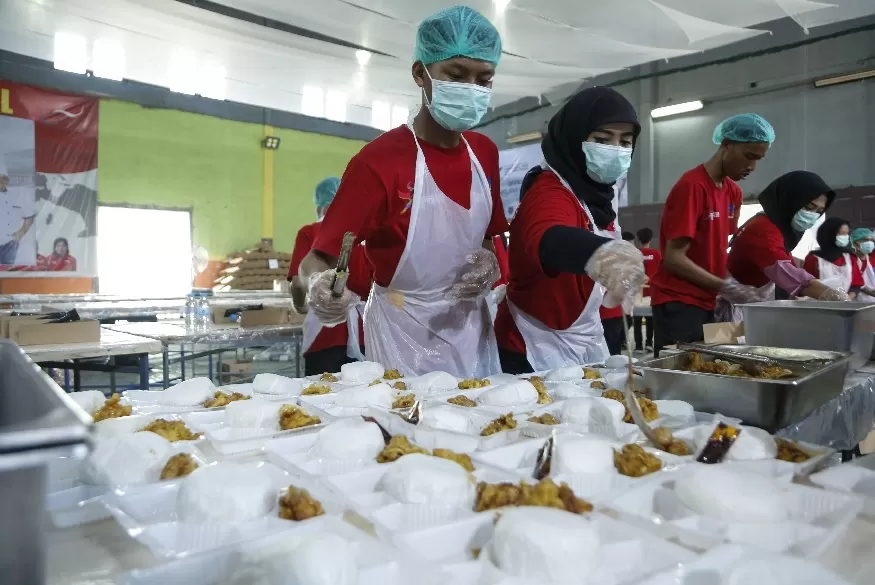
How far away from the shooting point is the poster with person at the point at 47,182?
7453 millimetres

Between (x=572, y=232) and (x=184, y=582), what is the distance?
1.32 m

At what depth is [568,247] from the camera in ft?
5.43

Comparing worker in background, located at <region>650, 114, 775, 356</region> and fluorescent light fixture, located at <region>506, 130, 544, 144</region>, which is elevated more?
fluorescent light fixture, located at <region>506, 130, 544, 144</region>

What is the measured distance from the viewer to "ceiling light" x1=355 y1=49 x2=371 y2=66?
15.2ft

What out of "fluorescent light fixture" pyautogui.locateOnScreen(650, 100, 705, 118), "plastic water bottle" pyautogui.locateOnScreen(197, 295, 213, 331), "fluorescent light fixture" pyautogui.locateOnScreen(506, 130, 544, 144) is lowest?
"plastic water bottle" pyautogui.locateOnScreen(197, 295, 213, 331)

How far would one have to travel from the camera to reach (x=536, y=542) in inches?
25.7

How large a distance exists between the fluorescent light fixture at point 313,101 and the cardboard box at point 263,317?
2589mm

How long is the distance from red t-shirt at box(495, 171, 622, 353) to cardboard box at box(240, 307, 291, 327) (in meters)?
2.37

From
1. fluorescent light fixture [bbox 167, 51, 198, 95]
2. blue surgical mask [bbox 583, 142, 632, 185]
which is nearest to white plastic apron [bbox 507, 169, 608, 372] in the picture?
blue surgical mask [bbox 583, 142, 632, 185]

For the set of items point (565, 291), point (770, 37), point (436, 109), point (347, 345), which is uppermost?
point (770, 37)

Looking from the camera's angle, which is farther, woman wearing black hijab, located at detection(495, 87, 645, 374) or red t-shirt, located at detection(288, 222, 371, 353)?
red t-shirt, located at detection(288, 222, 371, 353)

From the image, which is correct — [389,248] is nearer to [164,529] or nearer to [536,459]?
[536,459]

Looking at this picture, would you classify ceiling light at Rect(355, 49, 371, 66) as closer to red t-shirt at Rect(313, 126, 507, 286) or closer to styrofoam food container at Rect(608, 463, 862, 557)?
red t-shirt at Rect(313, 126, 507, 286)

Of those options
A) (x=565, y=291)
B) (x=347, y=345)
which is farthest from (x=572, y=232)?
(x=347, y=345)
